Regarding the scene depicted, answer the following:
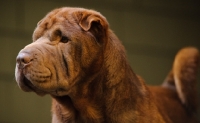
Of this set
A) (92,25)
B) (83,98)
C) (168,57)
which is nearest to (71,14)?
(92,25)

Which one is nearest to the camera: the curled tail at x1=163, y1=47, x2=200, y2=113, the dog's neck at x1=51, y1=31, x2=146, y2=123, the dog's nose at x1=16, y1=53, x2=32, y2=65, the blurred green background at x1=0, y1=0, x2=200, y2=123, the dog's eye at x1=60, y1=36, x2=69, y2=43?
the dog's nose at x1=16, y1=53, x2=32, y2=65

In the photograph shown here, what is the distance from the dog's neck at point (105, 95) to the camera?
2.77m

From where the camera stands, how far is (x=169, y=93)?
4.16m

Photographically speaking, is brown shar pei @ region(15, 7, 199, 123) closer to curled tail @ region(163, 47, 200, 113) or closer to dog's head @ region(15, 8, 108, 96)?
dog's head @ region(15, 8, 108, 96)

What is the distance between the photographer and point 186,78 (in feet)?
13.8

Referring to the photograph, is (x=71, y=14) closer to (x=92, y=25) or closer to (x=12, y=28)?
(x=92, y=25)

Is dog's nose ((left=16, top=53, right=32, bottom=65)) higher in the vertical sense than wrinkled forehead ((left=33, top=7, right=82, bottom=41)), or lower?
lower

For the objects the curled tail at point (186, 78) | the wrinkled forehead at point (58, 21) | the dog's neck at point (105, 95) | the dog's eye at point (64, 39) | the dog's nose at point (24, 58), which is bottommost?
the curled tail at point (186, 78)

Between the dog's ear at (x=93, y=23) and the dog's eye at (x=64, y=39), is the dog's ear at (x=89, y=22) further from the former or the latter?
the dog's eye at (x=64, y=39)

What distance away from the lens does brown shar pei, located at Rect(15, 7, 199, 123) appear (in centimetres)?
255

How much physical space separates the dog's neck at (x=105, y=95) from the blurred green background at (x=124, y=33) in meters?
2.17

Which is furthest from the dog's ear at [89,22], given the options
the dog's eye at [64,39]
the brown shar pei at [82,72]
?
the dog's eye at [64,39]

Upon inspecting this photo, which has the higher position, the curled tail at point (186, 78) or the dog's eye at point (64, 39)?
the dog's eye at point (64, 39)

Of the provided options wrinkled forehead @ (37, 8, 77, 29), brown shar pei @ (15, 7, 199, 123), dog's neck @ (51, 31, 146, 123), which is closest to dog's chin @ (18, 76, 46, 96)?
brown shar pei @ (15, 7, 199, 123)
